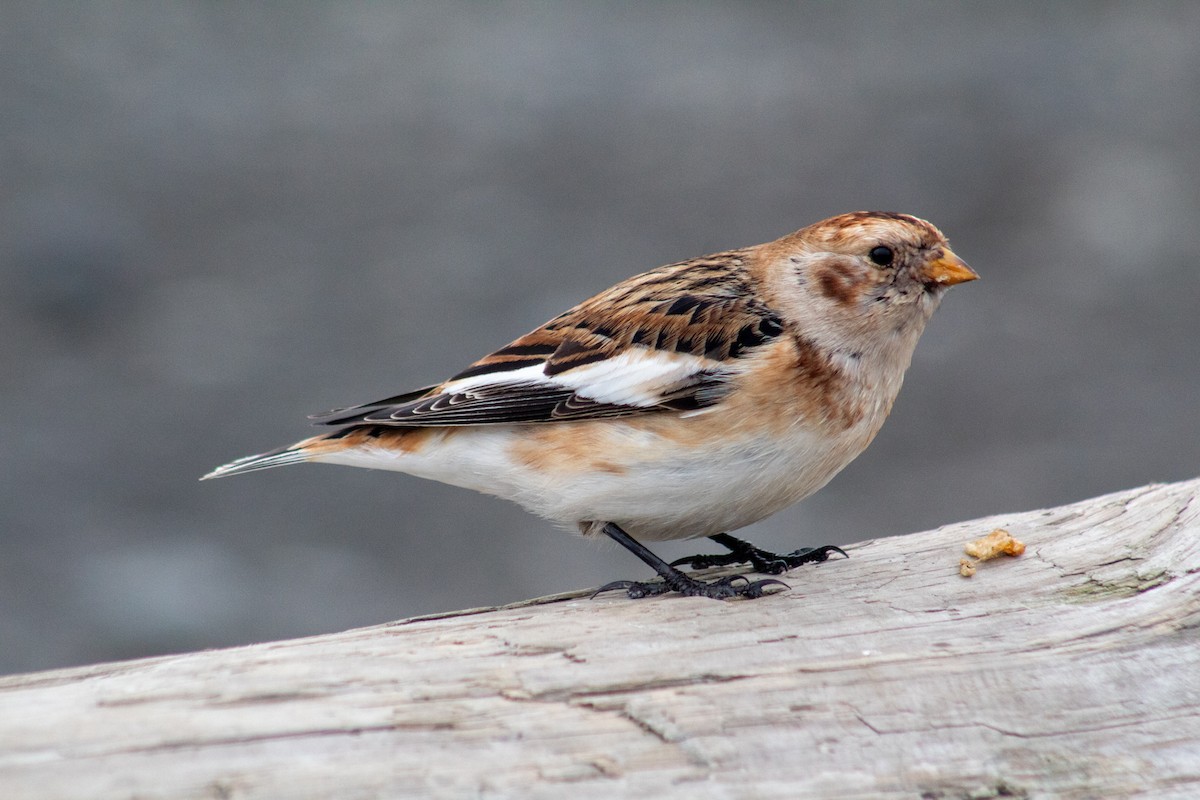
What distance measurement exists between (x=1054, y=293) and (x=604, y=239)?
3.20 m

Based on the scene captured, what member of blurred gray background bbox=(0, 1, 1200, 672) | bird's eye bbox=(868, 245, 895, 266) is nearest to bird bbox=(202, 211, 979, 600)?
bird's eye bbox=(868, 245, 895, 266)

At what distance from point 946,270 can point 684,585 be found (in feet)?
3.89

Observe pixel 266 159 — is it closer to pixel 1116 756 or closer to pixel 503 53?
pixel 503 53

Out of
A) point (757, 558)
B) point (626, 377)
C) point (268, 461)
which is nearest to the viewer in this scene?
point (626, 377)

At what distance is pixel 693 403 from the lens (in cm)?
347

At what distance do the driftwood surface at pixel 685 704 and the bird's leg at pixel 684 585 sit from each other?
0.16m

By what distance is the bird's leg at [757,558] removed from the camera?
3.71 meters

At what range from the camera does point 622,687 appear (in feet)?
8.45

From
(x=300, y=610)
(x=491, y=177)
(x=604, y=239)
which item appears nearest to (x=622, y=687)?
(x=300, y=610)

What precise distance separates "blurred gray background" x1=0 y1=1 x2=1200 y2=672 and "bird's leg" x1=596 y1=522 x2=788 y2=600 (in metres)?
2.99

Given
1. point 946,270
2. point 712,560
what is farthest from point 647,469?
point 946,270

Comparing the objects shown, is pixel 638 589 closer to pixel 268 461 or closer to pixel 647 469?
pixel 647 469

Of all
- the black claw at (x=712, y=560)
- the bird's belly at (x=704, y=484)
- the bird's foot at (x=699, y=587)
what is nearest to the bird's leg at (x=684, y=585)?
the bird's foot at (x=699, y=587)

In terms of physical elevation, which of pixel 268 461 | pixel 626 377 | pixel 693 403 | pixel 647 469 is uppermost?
pixel 268 461
